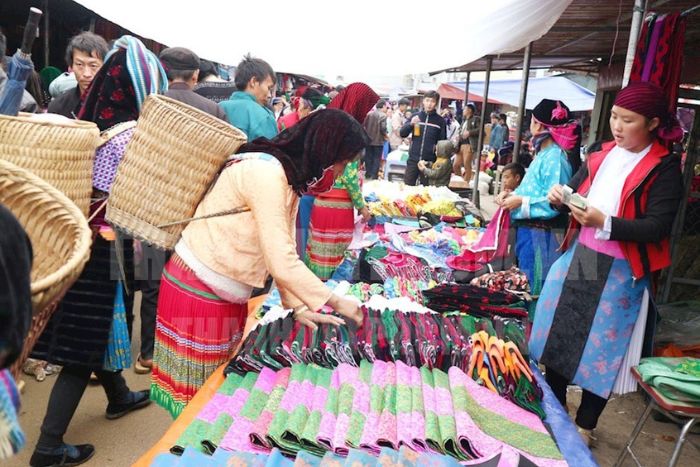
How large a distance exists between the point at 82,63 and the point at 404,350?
224 centimetres

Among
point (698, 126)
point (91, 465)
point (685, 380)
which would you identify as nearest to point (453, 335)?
point (685, 380)

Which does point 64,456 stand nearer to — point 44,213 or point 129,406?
point 129,406

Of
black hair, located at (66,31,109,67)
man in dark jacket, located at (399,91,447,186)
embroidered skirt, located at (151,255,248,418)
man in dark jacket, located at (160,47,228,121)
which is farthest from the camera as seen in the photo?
man in dark jacket, located at (399,91,447,186)

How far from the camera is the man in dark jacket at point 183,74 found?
328 centimetres

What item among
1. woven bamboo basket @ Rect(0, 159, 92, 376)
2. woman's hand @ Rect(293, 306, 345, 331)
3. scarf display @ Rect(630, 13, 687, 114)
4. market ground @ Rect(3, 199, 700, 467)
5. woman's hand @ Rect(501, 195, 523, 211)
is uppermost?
scarf display @ Rect(630, 13, 687, 114)

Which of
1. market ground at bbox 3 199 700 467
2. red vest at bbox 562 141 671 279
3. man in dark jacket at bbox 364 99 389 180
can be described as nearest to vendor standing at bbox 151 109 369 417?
market ground at bbox 3 199 700 467

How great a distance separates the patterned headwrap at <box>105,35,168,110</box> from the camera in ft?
7.52

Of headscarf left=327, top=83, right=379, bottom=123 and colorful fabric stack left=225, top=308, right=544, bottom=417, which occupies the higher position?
headscarf left=327, top=83, right=379, bottom=123

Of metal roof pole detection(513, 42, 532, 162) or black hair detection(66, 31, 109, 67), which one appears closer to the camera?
black hair detection(66, 31, 109, 67)

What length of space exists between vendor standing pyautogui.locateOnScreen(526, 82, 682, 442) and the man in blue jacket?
2164 mm

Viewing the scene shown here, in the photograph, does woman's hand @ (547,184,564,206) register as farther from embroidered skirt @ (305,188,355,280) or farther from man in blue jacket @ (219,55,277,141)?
embroidered skirt @ (305,188,355,280)

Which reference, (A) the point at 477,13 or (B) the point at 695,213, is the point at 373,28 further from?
(B) the point at 695,213

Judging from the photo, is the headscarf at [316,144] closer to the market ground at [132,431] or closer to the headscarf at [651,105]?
the headscarf at [651,105]

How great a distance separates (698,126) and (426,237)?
2205 mm
